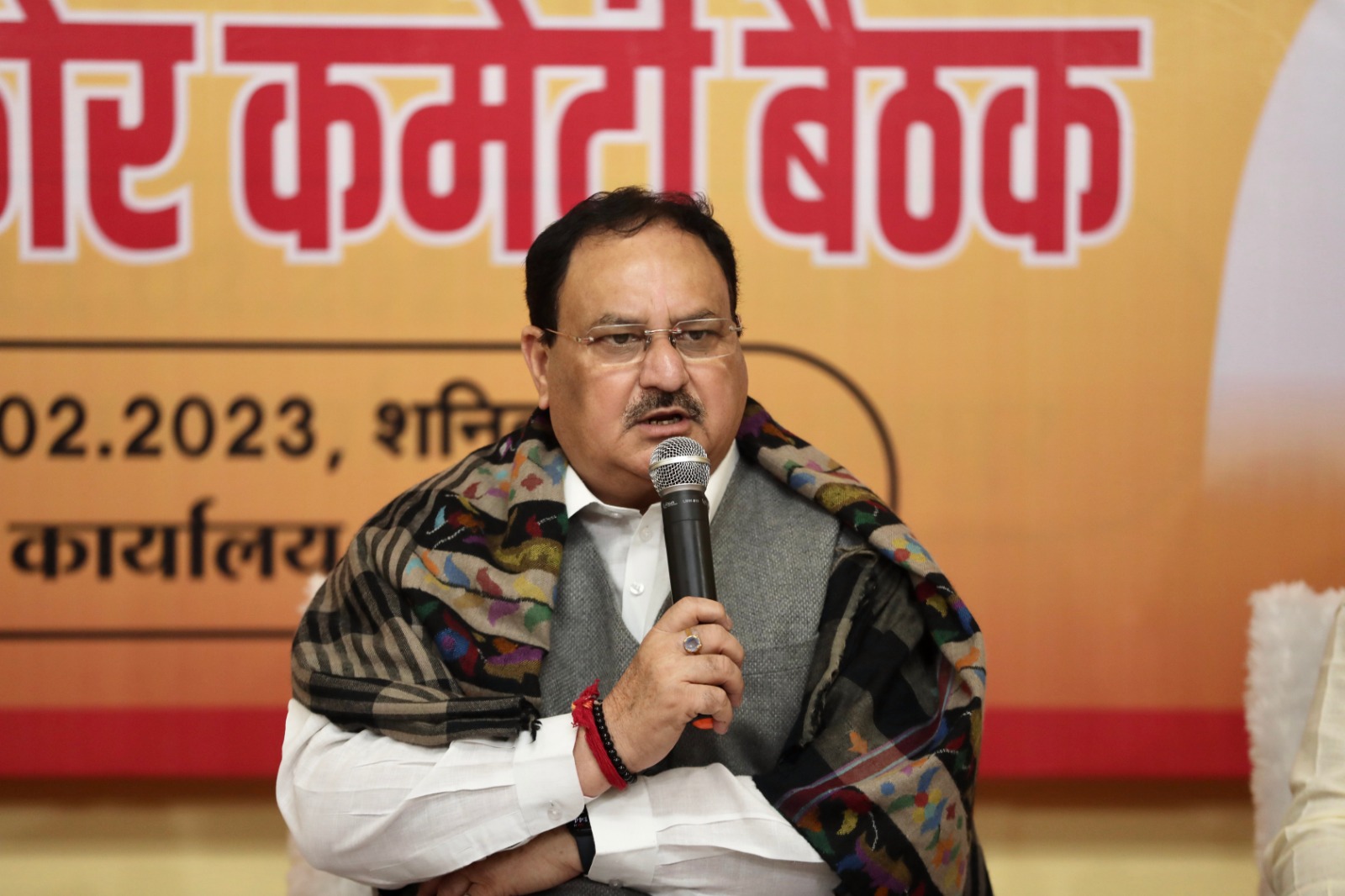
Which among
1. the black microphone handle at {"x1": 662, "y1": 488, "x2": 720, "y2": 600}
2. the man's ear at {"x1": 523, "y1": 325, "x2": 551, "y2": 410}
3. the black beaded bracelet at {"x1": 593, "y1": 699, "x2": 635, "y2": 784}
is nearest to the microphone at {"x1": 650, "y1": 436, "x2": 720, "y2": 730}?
the black microphone handle at {"x1": 662, "y1": 488, "x2": 720, "y2": 600}

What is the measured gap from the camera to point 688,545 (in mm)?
1390

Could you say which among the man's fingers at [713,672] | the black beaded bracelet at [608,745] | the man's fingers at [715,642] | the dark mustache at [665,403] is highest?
the dark mustache at [665,403]

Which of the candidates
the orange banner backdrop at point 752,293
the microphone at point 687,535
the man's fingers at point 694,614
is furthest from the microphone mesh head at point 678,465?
the orange banner backdrop at point 752,293

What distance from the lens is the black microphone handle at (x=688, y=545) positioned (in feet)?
4.54

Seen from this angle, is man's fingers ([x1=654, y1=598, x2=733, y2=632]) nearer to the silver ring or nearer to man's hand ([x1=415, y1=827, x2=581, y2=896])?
the silver ring

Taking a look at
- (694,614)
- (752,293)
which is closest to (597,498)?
(694,614)

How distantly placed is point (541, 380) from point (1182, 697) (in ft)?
5.03

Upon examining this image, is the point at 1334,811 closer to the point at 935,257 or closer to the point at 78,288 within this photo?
the point at 935,257

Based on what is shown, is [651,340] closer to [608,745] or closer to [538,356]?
[538,356]

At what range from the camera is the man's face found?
1.63 metres

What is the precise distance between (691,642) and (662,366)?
0.40m

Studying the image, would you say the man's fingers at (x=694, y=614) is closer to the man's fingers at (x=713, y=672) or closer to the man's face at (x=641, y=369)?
the man's fingers at (x=713, y=672)

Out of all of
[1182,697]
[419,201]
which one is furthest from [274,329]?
[1182,697]

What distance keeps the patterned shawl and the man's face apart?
0.10m
